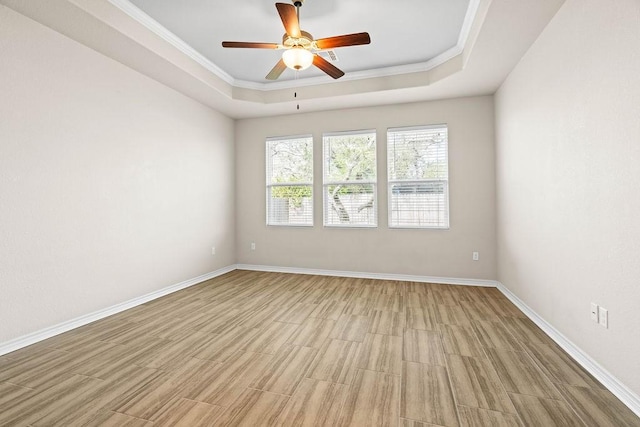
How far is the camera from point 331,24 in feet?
10.1

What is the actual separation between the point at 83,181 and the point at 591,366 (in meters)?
4.49

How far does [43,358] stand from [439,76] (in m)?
4.88

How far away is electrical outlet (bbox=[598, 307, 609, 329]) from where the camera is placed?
6.11ft

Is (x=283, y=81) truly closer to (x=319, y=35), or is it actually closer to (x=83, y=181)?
(x=319, y=35)

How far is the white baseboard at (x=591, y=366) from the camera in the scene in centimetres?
166

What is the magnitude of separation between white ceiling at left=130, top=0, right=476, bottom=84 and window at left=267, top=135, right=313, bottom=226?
5.14 feet

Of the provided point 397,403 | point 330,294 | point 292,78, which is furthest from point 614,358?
point 292,78

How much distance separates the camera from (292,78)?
4387mm

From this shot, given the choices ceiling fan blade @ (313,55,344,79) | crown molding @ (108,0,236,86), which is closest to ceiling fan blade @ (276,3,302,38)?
ceiling fan blade @ (313,55,344,79)

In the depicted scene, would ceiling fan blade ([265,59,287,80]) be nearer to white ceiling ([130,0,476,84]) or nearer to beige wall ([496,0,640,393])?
white ceiling ([130,0,476,84])

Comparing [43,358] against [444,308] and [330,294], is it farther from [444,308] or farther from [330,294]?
[444,308]

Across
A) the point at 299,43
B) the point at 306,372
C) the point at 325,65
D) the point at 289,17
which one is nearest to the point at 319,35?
the point at 325,65

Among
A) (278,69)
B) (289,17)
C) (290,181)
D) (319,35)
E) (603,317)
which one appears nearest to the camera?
(603,317)

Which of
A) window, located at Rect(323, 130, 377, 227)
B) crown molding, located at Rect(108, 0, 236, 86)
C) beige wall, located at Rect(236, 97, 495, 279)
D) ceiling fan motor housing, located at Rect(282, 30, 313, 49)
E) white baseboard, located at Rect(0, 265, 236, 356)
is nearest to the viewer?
white baseboard, located at Rect(0, 265, 236, 356)
